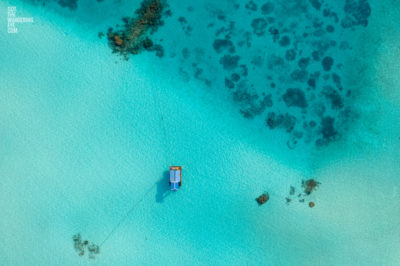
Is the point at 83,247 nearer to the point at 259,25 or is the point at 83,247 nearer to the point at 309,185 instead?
the point at 309,185

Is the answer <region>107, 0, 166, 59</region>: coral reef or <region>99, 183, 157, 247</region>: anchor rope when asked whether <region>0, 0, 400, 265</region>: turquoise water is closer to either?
<region>99, 183, 157, 247</region>: anchor rope

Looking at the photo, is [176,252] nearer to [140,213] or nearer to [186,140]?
[140,213]

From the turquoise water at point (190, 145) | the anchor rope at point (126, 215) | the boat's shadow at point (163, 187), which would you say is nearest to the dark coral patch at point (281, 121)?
the turquoise water at point (190, 145)

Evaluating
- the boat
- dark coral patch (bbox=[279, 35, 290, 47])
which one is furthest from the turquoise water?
the boat

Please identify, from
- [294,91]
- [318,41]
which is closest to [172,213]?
[294,91]

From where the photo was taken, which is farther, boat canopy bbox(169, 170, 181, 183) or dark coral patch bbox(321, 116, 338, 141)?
dark coral patch bbox(321, 116, 338, 141)

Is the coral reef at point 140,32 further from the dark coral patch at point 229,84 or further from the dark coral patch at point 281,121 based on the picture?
the dark coral patch at point 281,121
